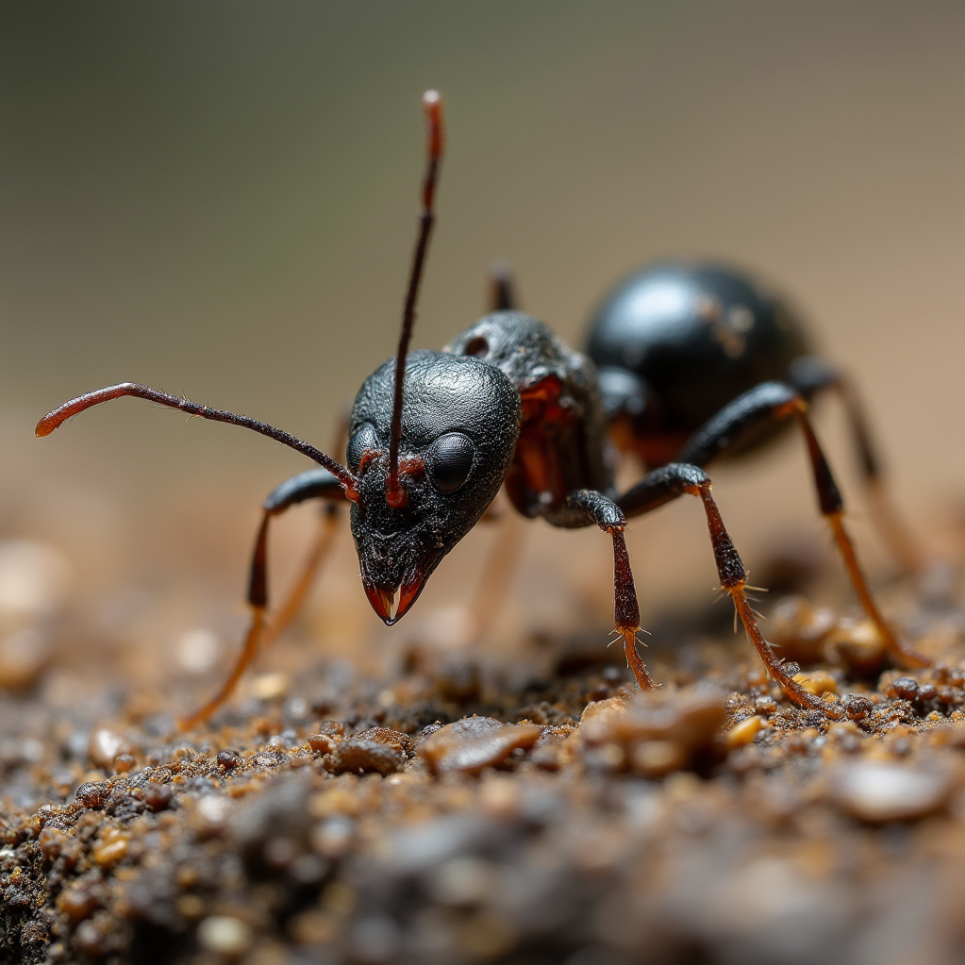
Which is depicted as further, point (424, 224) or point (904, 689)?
point (904, 689)

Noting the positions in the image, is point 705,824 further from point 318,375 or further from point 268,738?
point 318,375

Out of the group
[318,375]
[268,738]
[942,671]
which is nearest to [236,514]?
[318,375]

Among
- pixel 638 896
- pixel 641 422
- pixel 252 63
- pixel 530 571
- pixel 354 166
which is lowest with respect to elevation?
pixel 530 571

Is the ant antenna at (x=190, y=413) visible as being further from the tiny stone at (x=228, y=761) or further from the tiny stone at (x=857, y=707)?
the tiny stone at (x=857, y=707)

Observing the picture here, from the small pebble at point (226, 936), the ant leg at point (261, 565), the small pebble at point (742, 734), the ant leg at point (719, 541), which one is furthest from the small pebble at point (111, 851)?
the ant leg at point (719, 541)

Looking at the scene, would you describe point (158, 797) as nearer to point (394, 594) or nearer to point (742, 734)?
point (394, 594)

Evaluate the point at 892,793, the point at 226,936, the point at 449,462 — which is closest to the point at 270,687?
the point at 449,462

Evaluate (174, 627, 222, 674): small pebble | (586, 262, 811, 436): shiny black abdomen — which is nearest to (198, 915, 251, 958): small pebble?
(174, 627, 222, 674): small pebble
